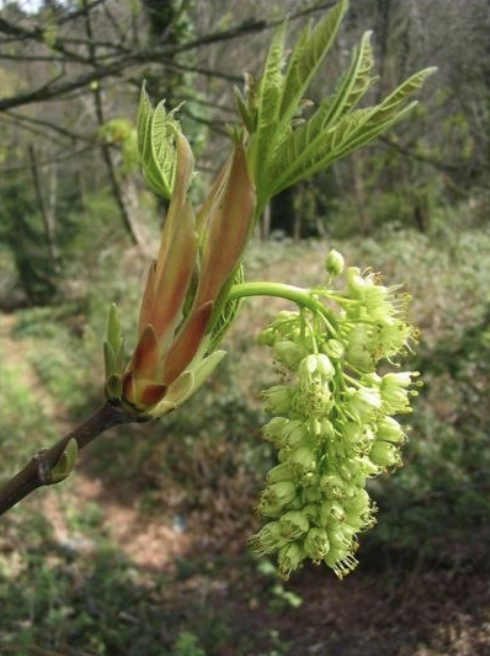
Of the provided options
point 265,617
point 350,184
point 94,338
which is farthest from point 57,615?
point 350,184

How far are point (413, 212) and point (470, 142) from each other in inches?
272

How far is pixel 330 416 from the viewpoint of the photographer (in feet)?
3.58

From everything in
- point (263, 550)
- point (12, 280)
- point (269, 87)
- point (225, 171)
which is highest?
point (269, 87)

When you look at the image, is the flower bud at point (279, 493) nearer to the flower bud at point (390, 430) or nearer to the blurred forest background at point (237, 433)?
the flower bud at point (390, 430)

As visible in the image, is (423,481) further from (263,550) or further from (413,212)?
(413,212)

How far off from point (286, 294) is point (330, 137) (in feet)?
0.72

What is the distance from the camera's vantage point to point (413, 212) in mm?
10875

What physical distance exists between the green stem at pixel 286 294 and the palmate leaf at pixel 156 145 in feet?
0.60

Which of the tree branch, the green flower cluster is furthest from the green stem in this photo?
the tree branch

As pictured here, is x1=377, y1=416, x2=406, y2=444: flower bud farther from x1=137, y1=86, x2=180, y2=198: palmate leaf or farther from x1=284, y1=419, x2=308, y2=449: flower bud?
x1=137, y1=86, x2=180, y2=198: palmate leaf

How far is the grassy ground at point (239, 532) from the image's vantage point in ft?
13.3

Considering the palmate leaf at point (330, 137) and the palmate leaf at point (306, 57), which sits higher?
the palmate leaf at point (306, 57)

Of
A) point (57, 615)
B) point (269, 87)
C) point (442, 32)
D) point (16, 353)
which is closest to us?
point (269, 87)

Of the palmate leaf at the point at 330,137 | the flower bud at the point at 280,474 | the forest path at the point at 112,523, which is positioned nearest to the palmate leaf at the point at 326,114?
the palmate leaf at the point at 330,137
